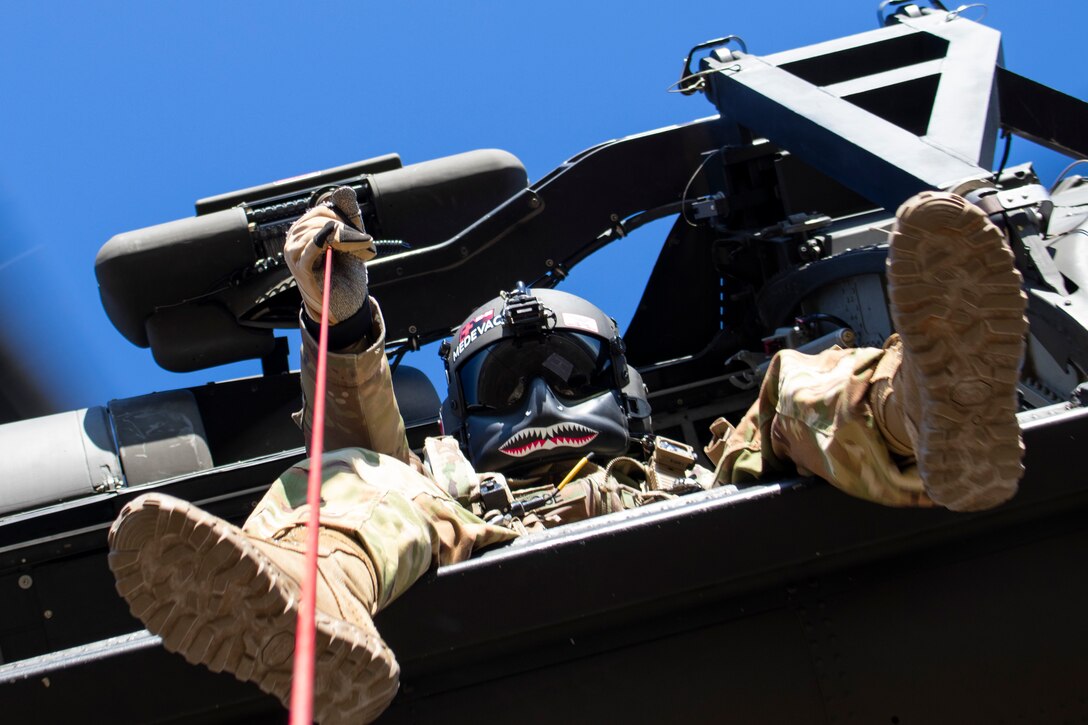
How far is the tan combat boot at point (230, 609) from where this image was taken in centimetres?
157

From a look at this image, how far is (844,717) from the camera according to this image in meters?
2.06

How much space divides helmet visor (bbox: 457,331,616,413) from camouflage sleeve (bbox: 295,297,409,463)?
49 cm

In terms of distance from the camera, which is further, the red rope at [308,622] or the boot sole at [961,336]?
the boot sole at [961,336]

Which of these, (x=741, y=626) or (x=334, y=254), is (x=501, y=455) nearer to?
(x=334, y=254)

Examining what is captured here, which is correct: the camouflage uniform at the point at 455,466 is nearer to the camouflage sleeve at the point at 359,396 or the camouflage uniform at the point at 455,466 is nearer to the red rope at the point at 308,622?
the camouflage sleeve at the point at 359,396

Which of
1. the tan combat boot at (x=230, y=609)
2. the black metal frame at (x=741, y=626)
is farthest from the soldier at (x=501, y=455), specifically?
the black metal frame at (x=741, y=626)

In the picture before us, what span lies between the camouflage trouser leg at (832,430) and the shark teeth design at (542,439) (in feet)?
2.37

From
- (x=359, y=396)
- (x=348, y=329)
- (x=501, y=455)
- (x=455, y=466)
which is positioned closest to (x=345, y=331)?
(x=348, y=329)

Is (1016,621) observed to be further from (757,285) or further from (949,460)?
(757,285)

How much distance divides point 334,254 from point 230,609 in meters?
1.12

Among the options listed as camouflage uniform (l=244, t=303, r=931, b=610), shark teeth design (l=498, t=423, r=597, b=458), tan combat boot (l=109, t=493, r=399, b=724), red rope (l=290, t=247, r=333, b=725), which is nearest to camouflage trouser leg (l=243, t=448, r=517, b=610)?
camouflage uniform (l=244, t=303, r=931, b=610)

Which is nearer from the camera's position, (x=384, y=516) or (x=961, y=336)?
(x=961, y=336)

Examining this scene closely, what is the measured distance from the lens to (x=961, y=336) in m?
1.74

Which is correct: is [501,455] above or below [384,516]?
below
